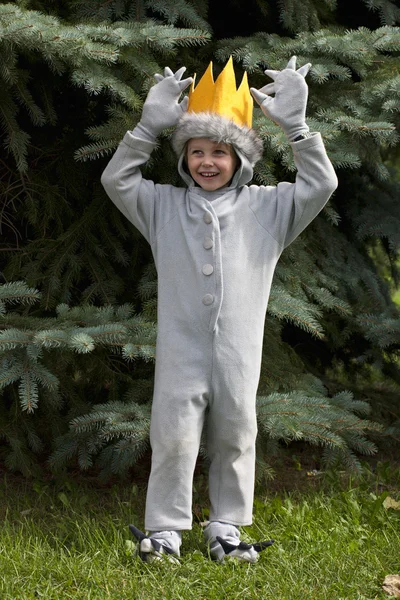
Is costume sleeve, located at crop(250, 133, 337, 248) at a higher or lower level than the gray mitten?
lower

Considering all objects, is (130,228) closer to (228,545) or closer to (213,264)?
(213,264)

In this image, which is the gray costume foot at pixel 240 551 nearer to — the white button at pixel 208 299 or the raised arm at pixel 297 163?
the white button at pixel 208 299

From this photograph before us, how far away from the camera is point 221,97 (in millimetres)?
3316

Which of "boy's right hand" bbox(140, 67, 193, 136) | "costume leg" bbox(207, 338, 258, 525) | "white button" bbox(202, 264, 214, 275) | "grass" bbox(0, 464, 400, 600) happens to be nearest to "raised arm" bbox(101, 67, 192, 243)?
"boy's right hand" bbox(140, 67, 193, 136)

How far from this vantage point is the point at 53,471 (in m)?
4.39

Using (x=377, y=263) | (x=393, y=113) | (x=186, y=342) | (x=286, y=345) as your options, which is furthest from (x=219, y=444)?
(x=377, y=263)

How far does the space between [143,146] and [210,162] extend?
0.28m

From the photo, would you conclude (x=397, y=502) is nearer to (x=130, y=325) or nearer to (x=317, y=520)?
(x=317, y=520)

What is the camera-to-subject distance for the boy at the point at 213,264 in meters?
3.27

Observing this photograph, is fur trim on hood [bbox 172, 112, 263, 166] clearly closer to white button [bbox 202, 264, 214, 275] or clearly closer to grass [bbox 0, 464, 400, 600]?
white button [bbox 202, 264, 214, 275]

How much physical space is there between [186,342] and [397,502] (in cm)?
145

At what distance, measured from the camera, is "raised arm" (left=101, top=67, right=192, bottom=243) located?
334 centimetres

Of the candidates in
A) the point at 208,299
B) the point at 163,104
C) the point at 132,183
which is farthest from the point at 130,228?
the point at 208,299

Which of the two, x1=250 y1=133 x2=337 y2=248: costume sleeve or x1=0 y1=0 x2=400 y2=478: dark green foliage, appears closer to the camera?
x1=250 y1=133 x2=337 y2=248: costume sleeve
